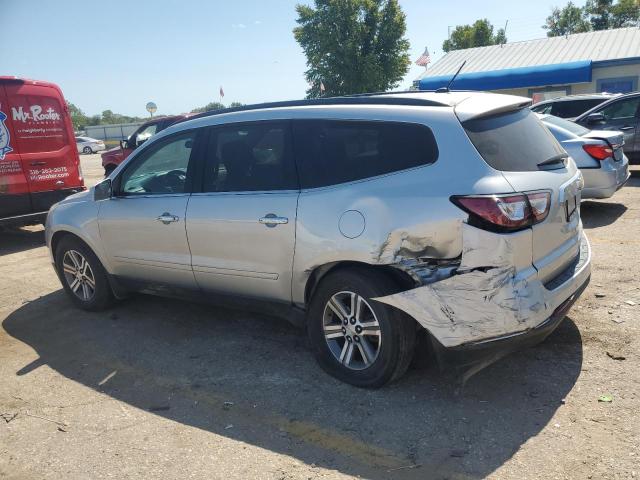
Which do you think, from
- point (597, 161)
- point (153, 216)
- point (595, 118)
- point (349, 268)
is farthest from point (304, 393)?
point (595, 118)

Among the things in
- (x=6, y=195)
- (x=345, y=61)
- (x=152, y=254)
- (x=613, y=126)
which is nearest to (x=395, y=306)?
(x=152, y=254)

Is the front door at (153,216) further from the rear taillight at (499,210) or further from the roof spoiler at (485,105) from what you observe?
the rear taillight at (499,210)

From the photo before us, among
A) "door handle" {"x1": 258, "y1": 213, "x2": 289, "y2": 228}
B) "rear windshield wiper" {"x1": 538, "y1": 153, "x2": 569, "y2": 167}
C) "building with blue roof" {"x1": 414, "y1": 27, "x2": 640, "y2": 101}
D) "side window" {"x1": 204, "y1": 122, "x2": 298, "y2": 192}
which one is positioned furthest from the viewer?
"building with blue roof" {"x1": 414, "y1": 27, "x2": 640, "y2": 101}

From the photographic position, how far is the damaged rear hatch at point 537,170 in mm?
3223

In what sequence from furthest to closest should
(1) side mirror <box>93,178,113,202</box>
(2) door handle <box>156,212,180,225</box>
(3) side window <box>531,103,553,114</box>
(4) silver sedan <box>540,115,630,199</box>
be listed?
(3) side window <box>531,103,553,114</box> < (4) silver sedan <box>540,115,630,199</box> < (1) side mirror <box>93,178,113,202</box> < (2) door handle <box>156,212,180,225</box>

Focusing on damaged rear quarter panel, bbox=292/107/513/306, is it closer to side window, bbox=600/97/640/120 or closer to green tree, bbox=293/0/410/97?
side window, bbox=600/97/640/120

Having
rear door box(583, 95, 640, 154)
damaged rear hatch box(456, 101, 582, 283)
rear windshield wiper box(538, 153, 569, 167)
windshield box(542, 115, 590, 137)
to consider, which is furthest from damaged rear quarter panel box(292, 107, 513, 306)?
rear door box(583, 95, 640, 154)

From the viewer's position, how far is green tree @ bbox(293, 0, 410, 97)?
39375 mm

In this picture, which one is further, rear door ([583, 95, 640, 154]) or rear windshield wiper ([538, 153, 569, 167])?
rear door ([583, 95, 640, 154])

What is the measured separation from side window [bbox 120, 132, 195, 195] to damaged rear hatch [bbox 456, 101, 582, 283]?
238 cm

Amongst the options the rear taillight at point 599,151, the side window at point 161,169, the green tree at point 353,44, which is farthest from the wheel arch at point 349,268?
the green tree at point 353,44

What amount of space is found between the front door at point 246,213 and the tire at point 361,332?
0.36m

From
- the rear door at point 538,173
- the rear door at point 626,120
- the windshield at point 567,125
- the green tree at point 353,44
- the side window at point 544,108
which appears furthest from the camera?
the green tree at point 353,44

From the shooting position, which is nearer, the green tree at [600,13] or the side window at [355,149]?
the side window at [355,149]
